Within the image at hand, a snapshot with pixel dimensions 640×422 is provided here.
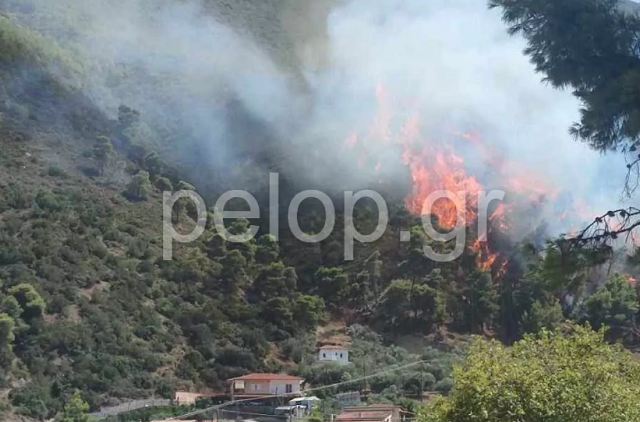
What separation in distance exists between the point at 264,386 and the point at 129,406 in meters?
6.72

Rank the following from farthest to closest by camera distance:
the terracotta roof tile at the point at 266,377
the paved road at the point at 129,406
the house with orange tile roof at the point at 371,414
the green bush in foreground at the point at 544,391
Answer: the terracotta roof tile at the point at 266,377 < the paved road at the point at 129,406 < the house with orange tile roof at the point at 371,414 < the green bush in foreground at the point at 544,391

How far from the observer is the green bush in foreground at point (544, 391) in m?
16.9

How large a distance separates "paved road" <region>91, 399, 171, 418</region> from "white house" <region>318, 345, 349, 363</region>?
9982mm

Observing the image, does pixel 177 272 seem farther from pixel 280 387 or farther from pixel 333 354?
pixel 280 387

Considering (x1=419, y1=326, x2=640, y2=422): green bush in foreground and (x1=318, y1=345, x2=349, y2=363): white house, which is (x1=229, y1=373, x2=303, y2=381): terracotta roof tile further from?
(x1=419, y1=326, x2=640, y2=422): green bush in foreground

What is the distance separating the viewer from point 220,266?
66.0m

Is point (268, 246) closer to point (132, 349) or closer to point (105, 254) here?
point (105, 254)

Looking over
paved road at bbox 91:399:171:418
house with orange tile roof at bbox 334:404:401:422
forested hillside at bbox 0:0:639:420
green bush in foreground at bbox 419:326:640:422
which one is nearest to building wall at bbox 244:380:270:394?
forested hillside at bbox 0:0:639:420

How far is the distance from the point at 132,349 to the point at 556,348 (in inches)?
1486

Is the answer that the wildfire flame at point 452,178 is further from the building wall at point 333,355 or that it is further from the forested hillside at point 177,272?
the building wall at point 333,355

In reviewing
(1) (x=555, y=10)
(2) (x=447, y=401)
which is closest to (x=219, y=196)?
(2) (x=447, y=401)

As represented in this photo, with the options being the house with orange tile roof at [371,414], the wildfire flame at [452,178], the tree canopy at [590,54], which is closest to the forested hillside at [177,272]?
the wildfire flame at [452,178]

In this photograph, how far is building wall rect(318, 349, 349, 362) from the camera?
184ft

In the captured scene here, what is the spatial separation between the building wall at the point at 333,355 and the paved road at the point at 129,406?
10.0m
